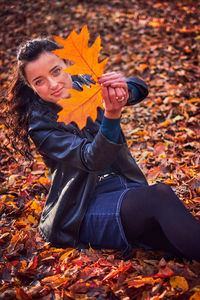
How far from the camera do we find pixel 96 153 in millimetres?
1324

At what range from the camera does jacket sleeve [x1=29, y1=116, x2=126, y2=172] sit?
1315mm

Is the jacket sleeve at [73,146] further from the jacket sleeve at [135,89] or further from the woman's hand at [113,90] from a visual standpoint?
the jacket sleeve at [135,89]

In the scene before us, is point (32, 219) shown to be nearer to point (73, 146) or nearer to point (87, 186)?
point (87, 186)

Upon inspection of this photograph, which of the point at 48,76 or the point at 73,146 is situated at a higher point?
the point at 48,76

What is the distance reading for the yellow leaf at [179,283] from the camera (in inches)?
51.1

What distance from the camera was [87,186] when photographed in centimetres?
161

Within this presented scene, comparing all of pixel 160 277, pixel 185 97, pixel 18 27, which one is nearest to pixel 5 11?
pixel 18 27

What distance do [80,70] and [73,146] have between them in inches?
17.4

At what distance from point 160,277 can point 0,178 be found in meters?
1.96

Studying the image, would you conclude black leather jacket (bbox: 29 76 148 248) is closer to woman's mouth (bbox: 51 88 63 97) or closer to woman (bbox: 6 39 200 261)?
woman (bbox: 6 39 200 261)

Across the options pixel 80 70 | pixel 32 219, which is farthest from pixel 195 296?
pixel 32 219

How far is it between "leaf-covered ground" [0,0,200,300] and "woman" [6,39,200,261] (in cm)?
15

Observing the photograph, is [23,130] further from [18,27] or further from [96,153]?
[18,27]

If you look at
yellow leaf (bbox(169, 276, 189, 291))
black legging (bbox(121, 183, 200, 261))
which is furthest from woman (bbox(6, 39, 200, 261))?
yellow leaf (bbox(169, 276, 189, 291))
